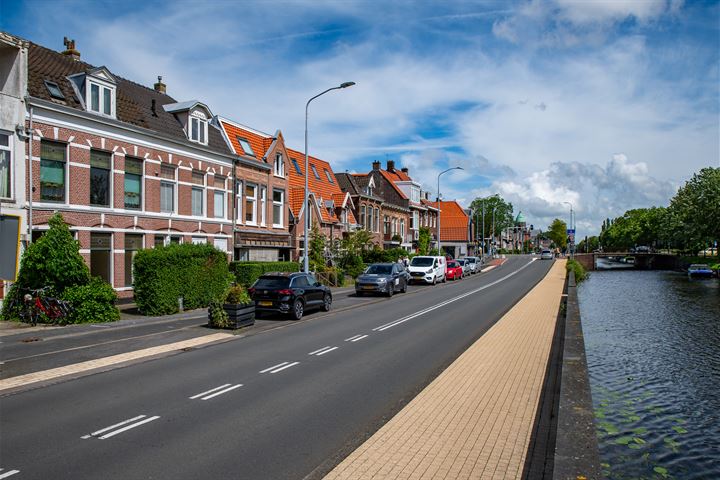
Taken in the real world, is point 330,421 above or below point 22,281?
below

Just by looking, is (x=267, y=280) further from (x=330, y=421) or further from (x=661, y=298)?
(x=661, y=298)

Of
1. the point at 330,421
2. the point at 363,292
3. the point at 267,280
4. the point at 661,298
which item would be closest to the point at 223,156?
the point at 363,292

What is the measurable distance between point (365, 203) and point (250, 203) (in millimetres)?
21616

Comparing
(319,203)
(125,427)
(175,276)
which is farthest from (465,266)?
(125,427)

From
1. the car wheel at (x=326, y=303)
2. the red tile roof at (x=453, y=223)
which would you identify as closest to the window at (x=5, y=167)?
the car wheel at (x=326, y=303)

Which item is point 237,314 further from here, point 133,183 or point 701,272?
point 701,272

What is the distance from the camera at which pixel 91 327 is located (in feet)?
53.1

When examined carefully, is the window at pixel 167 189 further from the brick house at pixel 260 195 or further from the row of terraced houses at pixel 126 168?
the brick house at pixel 260 195

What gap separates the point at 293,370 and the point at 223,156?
21182 millimetres

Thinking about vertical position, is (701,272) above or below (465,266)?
below

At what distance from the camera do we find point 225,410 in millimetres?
7996

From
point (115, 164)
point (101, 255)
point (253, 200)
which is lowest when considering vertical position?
point (101, 255)

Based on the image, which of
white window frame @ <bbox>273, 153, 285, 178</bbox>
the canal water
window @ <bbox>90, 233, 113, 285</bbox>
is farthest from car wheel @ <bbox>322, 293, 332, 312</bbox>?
white window frame @ <bbox>273, 153, 285, 178</bbox>

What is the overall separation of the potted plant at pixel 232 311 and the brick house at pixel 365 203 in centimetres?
3315
